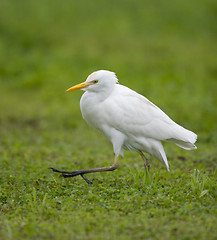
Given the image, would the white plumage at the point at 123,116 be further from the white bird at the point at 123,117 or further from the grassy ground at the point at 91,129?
the grassy ground at the point at 91,129

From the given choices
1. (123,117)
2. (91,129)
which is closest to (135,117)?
(123,117)

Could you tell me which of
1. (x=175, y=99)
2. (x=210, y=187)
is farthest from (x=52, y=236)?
(x=175, y=99)

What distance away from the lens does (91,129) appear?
28.4ft

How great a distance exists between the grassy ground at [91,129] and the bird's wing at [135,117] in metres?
0.50

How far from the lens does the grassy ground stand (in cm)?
390

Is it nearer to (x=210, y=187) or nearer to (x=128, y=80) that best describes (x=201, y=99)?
(x=128, y=80)

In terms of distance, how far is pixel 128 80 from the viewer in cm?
1108

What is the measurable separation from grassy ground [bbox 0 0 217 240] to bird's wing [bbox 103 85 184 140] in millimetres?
504

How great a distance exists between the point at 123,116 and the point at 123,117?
12 millimetres

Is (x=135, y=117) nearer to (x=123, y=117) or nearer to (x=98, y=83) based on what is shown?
(x=123, y=117)

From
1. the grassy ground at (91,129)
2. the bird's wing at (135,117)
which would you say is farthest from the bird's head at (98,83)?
the grassy ground at (91,129)

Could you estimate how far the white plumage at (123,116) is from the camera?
15.9 feet

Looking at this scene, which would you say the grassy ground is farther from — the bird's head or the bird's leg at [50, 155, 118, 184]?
the bird's head

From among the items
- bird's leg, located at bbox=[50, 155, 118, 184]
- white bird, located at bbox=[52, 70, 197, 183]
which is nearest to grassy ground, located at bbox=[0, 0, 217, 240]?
bird's leg, located at bbox=[50, 155, 118, 184]
